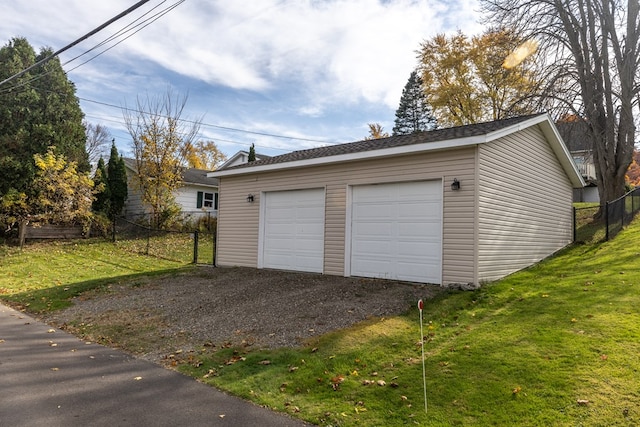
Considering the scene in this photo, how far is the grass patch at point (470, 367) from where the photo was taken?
145 inches

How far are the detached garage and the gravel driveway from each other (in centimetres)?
72

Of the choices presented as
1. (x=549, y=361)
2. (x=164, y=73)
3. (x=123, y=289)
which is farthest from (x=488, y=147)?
(x=164, y=73)

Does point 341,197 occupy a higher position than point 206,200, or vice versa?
point 206,200

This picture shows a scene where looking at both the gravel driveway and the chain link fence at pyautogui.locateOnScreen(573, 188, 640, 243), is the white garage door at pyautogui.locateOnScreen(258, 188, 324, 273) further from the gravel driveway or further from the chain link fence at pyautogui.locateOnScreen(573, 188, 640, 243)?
the chain link fence at pyautogui.locateOnScreen(573, 188, 640, 243)

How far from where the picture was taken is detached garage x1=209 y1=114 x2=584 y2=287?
8.51 metres

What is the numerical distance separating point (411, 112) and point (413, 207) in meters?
31.5

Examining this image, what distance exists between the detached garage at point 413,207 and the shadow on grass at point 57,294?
2894mm

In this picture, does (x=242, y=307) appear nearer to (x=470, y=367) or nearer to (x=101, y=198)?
(x=470, y=367)

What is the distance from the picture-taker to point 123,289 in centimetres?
1042

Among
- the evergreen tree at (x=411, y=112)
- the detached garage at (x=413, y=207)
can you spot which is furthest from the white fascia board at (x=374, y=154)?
the evergreen tree at (x=411, y=112)

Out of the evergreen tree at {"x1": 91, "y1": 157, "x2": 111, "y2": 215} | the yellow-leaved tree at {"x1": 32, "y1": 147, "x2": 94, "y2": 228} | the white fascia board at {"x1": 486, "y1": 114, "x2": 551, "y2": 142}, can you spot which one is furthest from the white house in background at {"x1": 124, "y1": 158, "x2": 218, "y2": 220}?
the white fascia board at {"x1": 486, "y1": 114, "x2": 551, "y2": 142}

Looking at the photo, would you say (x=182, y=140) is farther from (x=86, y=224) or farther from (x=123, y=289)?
(x=123, y=289)

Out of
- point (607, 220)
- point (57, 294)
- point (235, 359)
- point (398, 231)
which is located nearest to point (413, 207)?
point (398, 231)

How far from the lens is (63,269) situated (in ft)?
45.1
